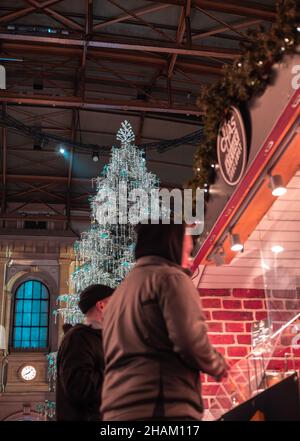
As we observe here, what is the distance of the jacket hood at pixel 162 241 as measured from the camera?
7.63ft

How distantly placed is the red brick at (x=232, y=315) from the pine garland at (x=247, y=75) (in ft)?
4.32

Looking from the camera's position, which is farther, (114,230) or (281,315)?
(114,230)

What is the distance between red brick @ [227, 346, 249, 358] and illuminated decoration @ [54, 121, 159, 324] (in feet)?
26.4

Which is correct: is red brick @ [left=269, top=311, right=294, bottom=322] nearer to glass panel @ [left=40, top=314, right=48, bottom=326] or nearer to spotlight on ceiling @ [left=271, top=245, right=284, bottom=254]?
spotlight on ceiling @ [left=271, top=245, right=284, bottom=254]

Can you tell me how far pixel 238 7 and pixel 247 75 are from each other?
8.26 metres

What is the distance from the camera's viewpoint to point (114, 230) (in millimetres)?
13297

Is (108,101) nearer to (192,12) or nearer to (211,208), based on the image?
(192,12)

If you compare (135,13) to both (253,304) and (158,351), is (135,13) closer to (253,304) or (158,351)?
(253,304)

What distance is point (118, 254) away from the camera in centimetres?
1309

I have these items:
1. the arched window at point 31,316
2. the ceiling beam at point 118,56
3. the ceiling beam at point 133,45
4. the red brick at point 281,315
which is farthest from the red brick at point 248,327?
the arched window at point 31,316

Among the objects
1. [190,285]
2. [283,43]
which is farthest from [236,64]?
[190,285]

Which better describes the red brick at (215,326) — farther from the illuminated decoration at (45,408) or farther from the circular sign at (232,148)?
the illuminated decoration at (45,408)

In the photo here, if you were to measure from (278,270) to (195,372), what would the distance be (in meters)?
2.24

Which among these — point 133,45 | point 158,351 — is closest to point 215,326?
point 158,351
